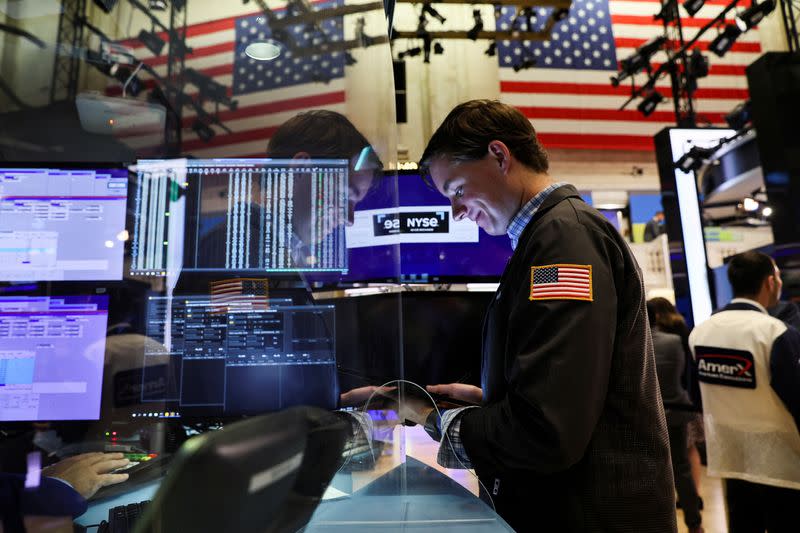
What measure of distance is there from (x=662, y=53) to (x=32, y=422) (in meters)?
7.93

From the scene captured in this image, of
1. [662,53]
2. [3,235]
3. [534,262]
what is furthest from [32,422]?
[662,53]

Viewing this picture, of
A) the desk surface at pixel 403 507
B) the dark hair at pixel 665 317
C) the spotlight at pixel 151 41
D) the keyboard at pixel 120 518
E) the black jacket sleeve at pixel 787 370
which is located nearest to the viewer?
the desk surface at pixel 403 507

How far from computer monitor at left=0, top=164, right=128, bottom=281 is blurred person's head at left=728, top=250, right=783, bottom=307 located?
2.48 m

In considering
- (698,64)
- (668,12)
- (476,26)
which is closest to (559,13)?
(476,26)

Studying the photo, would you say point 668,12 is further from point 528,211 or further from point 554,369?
point 554,369

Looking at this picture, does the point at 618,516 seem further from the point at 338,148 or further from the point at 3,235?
the point at 3,235

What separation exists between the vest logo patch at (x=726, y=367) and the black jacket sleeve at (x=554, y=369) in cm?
172

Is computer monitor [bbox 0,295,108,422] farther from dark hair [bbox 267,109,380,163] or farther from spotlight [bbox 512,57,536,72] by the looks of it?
spotlight [bbox 512,57,536,72]

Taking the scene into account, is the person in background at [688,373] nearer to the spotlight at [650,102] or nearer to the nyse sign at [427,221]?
the nyse sign at [427,221]

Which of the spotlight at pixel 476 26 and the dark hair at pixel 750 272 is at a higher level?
the spotlight at pixel 476 26

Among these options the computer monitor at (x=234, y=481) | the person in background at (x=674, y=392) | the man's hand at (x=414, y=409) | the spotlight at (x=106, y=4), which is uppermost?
the spotlight at (x=106, y=4)

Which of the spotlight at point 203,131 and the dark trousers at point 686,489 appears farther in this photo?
the dark trousers at point 686,489

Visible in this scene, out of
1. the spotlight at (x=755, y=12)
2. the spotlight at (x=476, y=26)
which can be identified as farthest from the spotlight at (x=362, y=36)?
the spotlight at (x=755, y=12)

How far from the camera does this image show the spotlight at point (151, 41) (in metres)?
1.24
